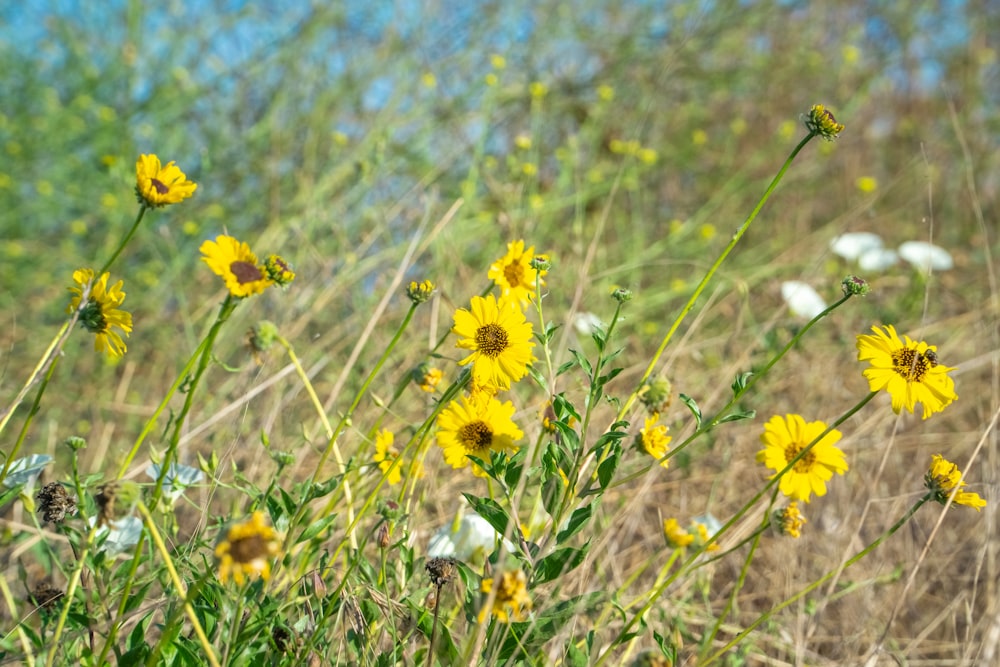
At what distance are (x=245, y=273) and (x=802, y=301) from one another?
1887mm

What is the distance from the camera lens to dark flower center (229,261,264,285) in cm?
80

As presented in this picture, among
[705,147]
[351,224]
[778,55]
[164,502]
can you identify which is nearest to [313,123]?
[351,224]

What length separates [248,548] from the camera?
70 centimetres

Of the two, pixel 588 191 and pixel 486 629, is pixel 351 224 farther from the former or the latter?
pixel 486 629

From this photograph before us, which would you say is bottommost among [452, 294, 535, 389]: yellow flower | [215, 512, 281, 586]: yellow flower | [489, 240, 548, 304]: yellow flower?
[215, 512, 281, 586]: yellow flower

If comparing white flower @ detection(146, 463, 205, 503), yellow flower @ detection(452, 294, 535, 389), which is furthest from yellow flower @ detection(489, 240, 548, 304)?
white flower @ detection(146, 463, 205, 503)

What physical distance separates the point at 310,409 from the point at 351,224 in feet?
2.75

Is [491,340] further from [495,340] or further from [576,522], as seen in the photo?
[576,522]

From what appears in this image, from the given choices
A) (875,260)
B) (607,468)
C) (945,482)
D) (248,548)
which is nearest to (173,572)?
(248,548)

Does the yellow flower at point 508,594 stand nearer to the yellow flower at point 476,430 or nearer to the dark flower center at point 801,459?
the yellow flower at point 476,430

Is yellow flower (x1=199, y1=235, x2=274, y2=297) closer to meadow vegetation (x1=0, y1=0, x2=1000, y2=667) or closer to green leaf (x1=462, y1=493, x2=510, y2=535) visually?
meadow vegetation (x1=0, y1=0, x2=1000, y2=667)

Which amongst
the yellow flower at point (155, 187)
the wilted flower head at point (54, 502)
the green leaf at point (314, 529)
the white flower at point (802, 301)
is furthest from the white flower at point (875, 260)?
the wilted flower head at point (54, 502)

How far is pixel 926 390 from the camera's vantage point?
984 millimetres

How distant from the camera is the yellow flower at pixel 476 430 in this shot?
1028 mm
